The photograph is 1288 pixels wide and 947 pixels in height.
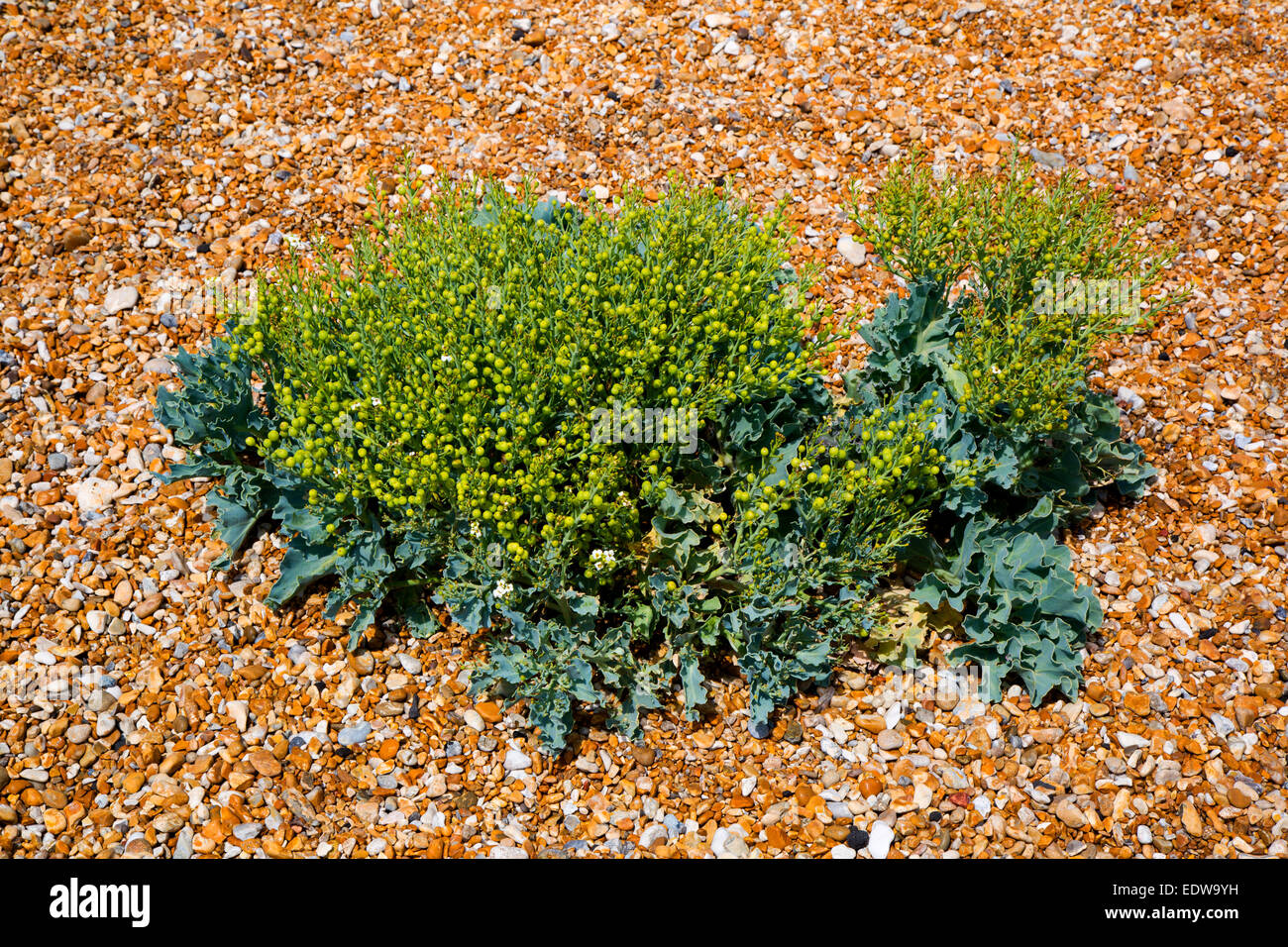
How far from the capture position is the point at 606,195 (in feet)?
19.4

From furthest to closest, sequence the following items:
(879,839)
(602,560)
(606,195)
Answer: (606,195)
(602,560)
(879,839)

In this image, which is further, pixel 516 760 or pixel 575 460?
pixel 575 460

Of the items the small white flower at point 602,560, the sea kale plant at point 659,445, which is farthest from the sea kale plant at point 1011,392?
the small white flower at point 602,560

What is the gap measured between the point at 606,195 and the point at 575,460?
230 centimetres

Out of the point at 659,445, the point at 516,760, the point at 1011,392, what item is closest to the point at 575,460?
the point at 659,445

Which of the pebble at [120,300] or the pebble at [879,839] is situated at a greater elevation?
the pebble at [120,300]

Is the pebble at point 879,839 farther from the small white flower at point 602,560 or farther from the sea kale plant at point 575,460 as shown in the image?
the small white flower at point 602,560

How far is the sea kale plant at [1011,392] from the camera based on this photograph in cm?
403

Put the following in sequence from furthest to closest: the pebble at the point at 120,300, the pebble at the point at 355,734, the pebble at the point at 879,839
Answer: the pebble at the point at 120,300 < the pebble at the point at 355,734 < the pebble at the point at 879,839

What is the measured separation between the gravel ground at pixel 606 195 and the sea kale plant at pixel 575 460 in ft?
0.96

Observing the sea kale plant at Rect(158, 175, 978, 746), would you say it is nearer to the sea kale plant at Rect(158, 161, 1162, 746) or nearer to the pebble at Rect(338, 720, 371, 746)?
the sea kale plant at Rect(158, 161, 1162, 746)

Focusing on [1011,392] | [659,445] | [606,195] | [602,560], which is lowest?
[602,560]

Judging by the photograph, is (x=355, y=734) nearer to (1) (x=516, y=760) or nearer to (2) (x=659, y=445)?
(1) (x=516, y=760)

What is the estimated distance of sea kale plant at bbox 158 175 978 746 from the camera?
3828mm
